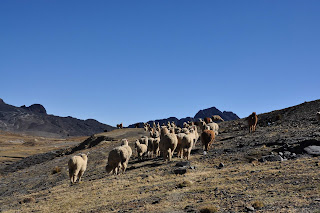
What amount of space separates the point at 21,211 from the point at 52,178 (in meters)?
14.0

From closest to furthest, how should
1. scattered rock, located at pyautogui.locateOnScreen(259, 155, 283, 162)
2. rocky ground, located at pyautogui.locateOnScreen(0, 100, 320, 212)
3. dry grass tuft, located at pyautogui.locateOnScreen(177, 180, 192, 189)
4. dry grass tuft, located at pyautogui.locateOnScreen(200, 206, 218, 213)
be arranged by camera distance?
dry grass tuft, located at pyautogui.locateOnScreen(200, 206, 218, 213) < rocky ground, located at pyautogui.locateOnScreen(0, 100, 320, 212) < dry grass tuft, located at pyautogui.locateOnScreen(177, 180, 192, 189) < scattered rock, located at pyautogui.locateOnScreen(259, 155, 283, 162)

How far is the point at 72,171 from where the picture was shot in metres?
21.1

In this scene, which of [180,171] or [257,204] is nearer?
[257,204]

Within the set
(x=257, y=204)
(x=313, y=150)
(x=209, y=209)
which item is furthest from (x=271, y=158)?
(x=209, y=209)

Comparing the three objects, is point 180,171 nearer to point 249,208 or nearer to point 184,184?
point 184,184

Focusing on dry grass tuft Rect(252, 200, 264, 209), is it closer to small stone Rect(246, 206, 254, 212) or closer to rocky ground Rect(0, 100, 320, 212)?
rocky ground Rect(0, 100, 320, 212)

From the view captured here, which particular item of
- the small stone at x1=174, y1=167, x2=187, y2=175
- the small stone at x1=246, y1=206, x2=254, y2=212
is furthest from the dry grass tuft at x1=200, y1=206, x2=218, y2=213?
the small stone at x1=174, y1=167, x2=187, y2=175

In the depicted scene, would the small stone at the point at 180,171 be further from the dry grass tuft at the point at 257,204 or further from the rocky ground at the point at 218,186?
the dry grass tuft at the point at 257,204

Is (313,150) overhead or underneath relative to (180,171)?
overhead

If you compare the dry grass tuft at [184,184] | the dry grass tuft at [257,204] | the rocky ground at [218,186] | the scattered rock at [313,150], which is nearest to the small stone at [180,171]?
the rocky ground at [218,186]

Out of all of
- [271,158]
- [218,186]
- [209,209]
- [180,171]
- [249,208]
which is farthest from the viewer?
[271,158]

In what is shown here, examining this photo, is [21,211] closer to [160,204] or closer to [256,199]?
[160,204]

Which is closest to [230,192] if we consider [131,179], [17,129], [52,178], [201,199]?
[201,199]

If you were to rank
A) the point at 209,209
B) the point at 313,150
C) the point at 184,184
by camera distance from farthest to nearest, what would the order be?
the point at 313,150 → the point at 184,184 → the point at 209,209
